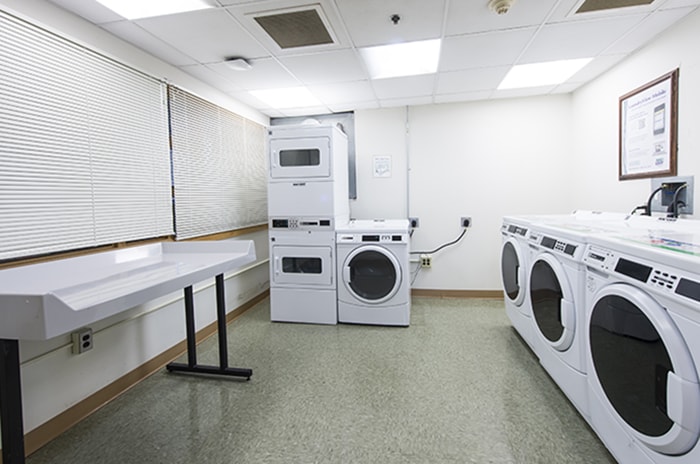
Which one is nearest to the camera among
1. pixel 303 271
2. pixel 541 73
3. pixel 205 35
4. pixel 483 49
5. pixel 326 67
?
pixel 205 35

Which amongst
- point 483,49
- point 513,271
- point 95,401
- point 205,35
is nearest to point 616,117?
point 483,49

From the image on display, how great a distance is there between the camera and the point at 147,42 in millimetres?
2305

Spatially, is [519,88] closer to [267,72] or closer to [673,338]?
[267,72]

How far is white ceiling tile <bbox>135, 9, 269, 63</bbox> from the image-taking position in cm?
201

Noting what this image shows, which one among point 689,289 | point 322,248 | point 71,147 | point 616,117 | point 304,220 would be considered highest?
point 616,117

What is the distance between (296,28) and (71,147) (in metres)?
1.50

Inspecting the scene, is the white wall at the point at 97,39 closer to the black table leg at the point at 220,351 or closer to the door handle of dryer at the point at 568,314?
the black table leg at the point at 220,351

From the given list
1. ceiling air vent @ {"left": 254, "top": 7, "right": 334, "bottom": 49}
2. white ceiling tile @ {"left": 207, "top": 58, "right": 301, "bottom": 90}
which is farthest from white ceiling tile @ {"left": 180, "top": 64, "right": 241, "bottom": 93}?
ceiling air vent @ {"left": 254, "top": 7, "right": 334, "bottom": 49}

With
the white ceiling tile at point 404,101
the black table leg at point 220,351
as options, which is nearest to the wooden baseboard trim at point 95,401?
the black table leg at point 220,351

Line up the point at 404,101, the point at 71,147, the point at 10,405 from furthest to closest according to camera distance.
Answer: the point at 404,101 < the point at 71,147 < the point at 10,405

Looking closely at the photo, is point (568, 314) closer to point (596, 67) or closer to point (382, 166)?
point (596, 67)

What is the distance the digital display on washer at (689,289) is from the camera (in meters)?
0.96

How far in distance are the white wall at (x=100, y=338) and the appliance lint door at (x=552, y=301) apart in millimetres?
2610

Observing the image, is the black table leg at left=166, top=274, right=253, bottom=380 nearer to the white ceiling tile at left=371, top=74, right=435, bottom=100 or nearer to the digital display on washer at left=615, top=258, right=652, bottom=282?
the digital display on washer at left=615, top=258, right=652, bottom=282
